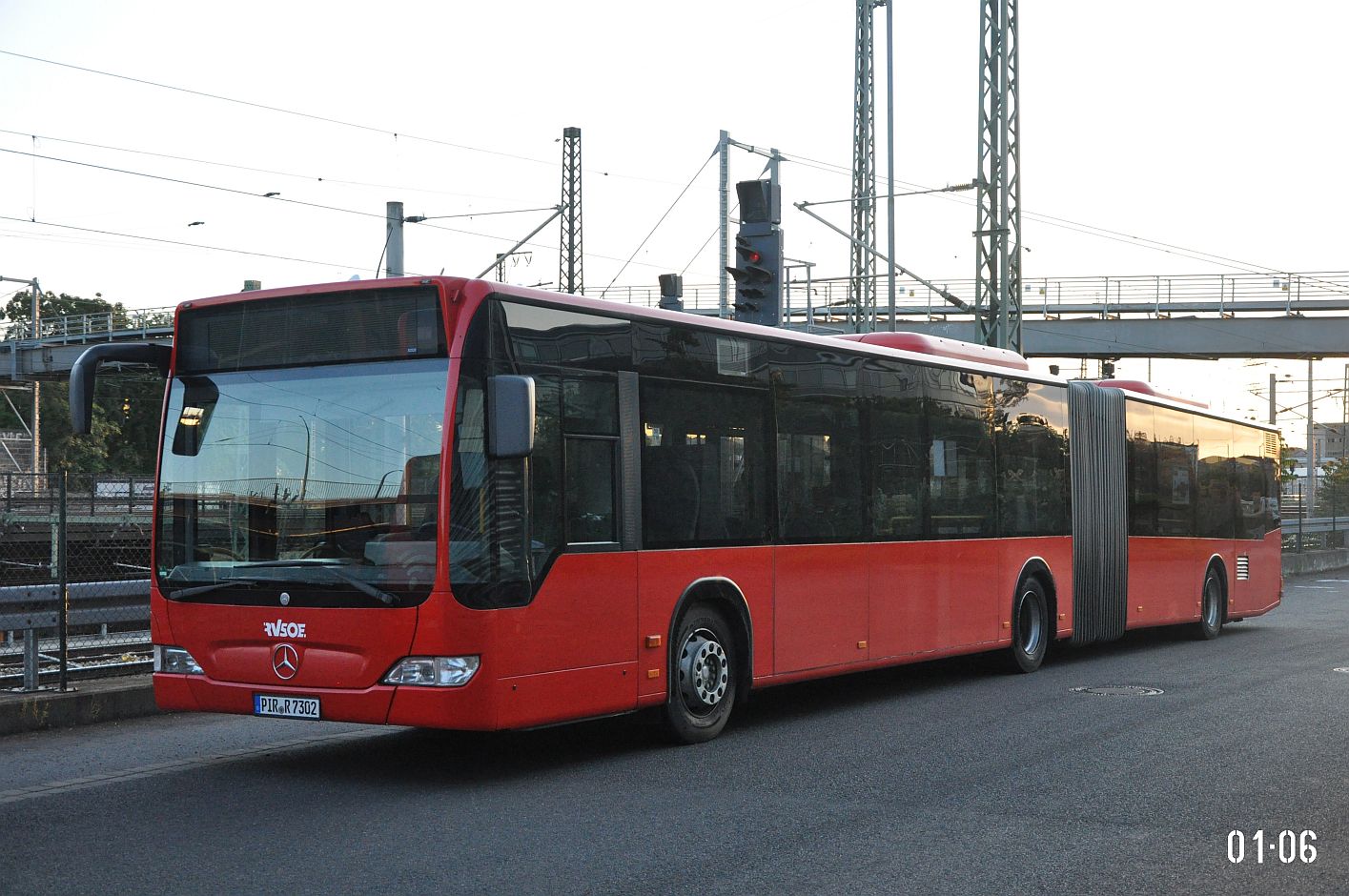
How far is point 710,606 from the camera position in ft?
35.3

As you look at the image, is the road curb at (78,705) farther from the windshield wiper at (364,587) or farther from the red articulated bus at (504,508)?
the windshield wiper at (364,587)

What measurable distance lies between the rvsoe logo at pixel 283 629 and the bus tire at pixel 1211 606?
13917 millimetres

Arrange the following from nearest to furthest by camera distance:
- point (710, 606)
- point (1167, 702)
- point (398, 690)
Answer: point (398, 690) < point (710, 606) < point (1167, 702)

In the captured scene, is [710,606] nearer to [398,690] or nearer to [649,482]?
[649,482]

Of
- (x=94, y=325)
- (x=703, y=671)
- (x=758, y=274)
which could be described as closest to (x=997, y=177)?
(x=758, y=274)

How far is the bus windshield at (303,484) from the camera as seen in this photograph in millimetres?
8766

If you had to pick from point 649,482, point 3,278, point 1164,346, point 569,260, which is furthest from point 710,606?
point 1164,346

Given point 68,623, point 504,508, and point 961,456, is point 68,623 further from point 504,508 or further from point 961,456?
point 961,456

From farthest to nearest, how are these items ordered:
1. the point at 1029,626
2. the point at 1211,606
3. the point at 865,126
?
the point at 865,126, the point at 1211,606, the point at 1029,626

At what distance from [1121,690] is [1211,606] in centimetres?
748

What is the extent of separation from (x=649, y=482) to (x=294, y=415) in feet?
7.51

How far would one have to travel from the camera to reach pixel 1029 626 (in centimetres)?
1562
